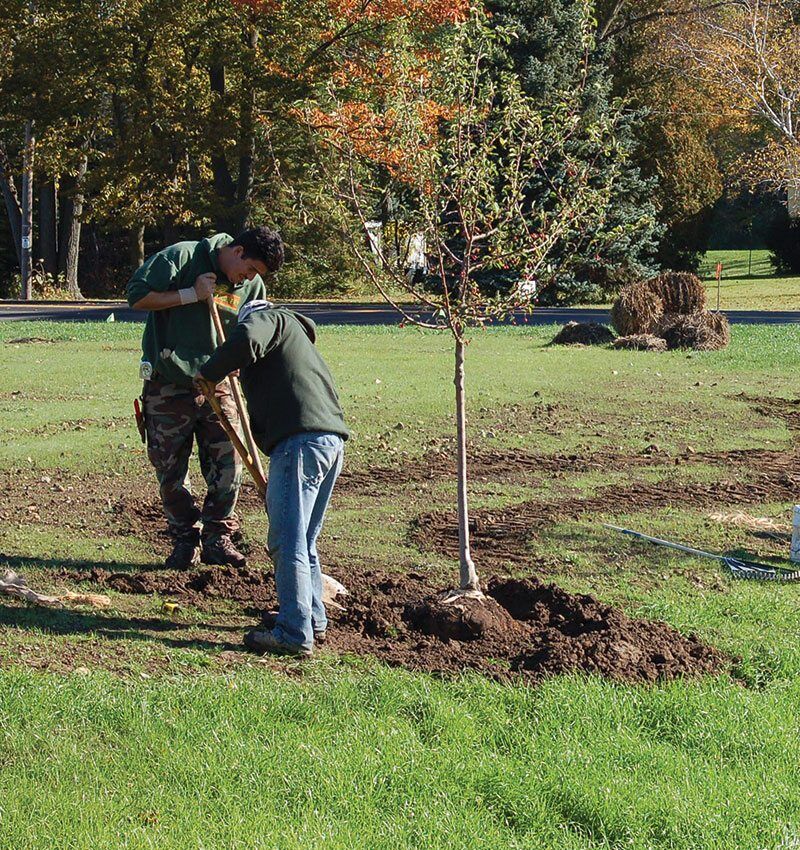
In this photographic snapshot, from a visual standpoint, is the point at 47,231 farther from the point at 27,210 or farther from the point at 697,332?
the point at 697,332

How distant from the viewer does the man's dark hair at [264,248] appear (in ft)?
19.8

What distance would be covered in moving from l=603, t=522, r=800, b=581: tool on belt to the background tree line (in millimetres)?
24312

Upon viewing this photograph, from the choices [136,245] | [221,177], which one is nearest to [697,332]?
[221,177]

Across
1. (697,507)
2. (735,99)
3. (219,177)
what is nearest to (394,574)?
(697,507)

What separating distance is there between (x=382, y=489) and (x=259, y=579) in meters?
2.80

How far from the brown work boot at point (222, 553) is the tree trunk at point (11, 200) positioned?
3789 cm

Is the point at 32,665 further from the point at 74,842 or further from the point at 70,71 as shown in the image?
the point at 70,71

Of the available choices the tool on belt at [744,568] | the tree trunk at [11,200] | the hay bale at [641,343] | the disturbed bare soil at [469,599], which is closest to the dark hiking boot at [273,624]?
the disturbed bare soil at [469,599]

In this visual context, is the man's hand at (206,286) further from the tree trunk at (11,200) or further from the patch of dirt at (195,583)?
the tree trunk at (11,200)

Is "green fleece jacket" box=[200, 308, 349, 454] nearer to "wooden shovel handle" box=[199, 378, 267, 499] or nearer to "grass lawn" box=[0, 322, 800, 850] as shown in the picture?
"wooden shovel handle" box=[199, 378, 267, 499]

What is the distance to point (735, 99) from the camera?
142ft

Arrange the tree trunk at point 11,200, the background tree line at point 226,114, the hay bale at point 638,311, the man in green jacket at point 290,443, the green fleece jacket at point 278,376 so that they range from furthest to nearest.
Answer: the tree trunk at point 11,200, the background tree line at point 226,114, the hay bale at point 638,311, the man in green jacket at point 290,443, the green fleece jacket at point 278,376

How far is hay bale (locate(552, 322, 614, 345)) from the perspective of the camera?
70.8 feet

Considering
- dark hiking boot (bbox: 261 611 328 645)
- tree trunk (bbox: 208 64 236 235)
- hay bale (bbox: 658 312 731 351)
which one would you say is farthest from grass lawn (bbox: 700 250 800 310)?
dark hiking boot (bbox: 261 611 328 645)
